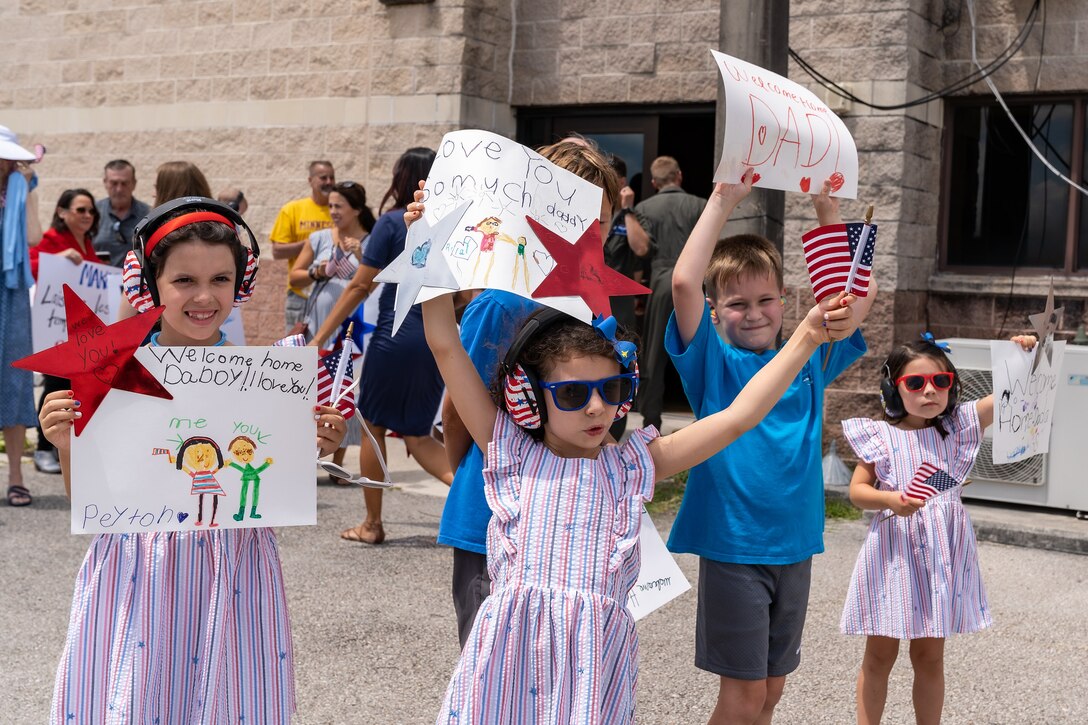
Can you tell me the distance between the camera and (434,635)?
5.04 metres

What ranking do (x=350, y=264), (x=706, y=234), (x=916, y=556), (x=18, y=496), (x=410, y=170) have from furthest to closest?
(x=350, y=264)
(x=18, y=496)
(x=410, y=170)
(x=916, y=556)
(x=706, y=234)

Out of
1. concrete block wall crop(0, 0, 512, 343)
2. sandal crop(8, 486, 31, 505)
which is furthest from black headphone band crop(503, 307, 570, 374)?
concrete block wall crop(0, 0, 512, 343)

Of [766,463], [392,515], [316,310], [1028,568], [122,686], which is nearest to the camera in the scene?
[122,686]

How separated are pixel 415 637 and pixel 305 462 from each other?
7.72 ft

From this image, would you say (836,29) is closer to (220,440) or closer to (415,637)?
(415,637)

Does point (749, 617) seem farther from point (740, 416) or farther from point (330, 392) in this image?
point (330, 392)

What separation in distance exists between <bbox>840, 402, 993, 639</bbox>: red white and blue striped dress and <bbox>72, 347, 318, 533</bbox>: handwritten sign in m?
1.82

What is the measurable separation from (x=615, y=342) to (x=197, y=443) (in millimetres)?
922

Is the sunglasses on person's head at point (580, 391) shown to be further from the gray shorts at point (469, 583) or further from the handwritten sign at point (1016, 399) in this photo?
the handwritten sign at point (1016, 399)

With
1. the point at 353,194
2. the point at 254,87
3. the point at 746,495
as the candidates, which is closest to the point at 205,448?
the point at 746,495

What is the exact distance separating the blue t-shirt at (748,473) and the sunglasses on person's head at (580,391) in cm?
55

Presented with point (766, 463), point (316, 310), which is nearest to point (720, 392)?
point (766, 463)

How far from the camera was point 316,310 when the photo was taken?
26.6ft

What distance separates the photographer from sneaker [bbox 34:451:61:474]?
26.5ft
